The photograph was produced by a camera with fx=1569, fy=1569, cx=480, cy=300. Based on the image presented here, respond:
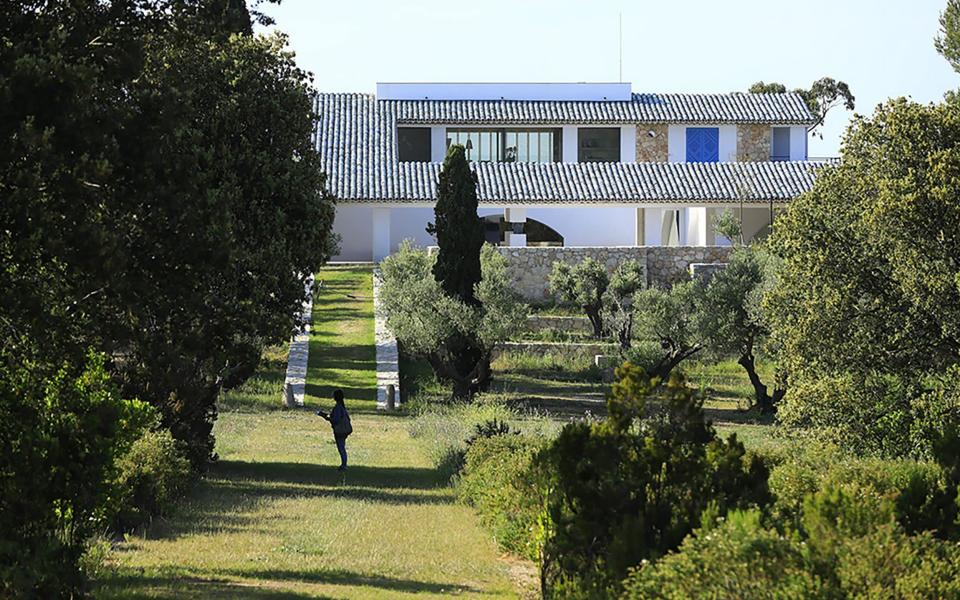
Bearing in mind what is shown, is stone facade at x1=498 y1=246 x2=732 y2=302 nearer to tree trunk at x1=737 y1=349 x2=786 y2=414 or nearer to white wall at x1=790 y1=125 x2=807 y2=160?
tree trunk at x1=737 y1=349 x2=786 y2=414

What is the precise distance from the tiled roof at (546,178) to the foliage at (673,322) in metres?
13.5

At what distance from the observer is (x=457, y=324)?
31.4 meters

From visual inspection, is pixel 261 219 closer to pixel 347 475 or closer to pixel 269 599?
pixel 347 475

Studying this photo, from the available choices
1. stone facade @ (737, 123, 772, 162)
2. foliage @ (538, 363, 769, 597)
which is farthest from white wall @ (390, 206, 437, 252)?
foliage @ (538, 363, 769, 597)

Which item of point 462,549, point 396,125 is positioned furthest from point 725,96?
point 462,549

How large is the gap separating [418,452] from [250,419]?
203 inches

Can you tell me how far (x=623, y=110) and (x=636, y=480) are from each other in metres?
44.6

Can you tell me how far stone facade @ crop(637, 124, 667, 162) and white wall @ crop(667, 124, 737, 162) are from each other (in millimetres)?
220

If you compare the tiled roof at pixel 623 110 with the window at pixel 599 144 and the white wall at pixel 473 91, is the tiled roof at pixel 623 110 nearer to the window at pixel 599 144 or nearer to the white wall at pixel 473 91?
the white wall at pixel 473 91

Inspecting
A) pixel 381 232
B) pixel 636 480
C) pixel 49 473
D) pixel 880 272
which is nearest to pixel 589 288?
pixel 381 232

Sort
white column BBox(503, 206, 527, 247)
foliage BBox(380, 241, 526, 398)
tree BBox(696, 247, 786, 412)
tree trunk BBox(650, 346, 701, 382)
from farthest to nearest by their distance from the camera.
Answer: white column BBox(503, 206, 527, 247), tree trunk BBox(650, 346, 701, 382), tree BBox(696, 247, 786, 412), foliage BBox(380, 241, 526, 398)

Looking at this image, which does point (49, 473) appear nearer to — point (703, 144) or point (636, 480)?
point (636, 480)

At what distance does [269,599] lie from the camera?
10555mm

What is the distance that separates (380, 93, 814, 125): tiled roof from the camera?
2025 inches
